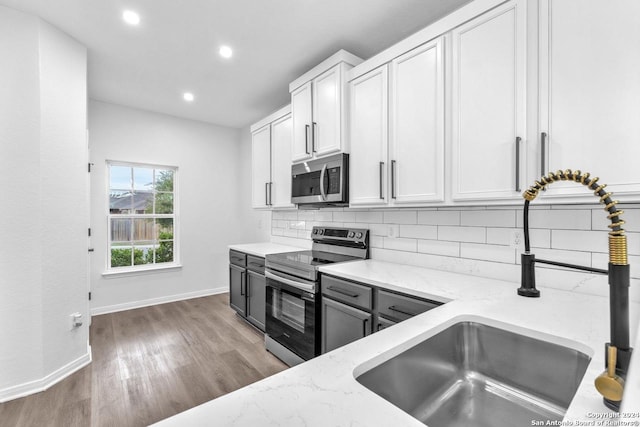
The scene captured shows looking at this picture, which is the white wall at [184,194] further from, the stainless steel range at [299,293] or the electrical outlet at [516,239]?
the electrical outlet at [516,239]

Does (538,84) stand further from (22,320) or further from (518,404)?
(22,320)

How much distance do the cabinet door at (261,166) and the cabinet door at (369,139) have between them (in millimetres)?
1467

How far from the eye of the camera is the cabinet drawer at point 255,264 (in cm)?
304

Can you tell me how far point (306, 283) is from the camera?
2238mm

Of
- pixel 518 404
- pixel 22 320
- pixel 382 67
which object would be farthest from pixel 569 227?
pixel 22 320

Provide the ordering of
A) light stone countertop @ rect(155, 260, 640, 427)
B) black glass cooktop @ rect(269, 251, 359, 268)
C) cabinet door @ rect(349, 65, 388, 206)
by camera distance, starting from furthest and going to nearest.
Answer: black glass cooktop @ rect(269, 251, 359, 268) → cabinet door @ rect(349, 65, 388, 206) → light stone countertop @ rect(155, 260, 640, 427)

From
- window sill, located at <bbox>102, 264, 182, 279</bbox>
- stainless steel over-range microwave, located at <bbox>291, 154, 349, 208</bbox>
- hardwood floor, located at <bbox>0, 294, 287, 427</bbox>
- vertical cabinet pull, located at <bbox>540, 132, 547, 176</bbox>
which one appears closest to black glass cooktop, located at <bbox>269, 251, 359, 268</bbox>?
stainless steel over-range microwave, located at <bbox>291, 154, 349, 208</bbox>

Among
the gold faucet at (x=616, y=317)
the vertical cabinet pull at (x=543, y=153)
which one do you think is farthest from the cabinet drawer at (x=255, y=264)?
the gold faucet at (x=616, y=317)

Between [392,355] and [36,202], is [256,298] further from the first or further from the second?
[392,355]

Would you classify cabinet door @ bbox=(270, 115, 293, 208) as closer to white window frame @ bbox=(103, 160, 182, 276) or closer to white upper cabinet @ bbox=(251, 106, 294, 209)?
white upper cabinet @ bbox=(251, 106, 294, 209)

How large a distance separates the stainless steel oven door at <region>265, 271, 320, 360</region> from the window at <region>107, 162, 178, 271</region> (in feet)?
7.92

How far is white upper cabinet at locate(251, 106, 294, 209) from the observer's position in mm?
3205

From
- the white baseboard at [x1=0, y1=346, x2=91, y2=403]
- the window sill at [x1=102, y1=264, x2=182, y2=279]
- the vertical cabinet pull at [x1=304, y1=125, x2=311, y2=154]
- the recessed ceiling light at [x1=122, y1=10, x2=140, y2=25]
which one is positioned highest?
the recessed ceiling light at [x1=122, y1=10, x2=140, y2=25]

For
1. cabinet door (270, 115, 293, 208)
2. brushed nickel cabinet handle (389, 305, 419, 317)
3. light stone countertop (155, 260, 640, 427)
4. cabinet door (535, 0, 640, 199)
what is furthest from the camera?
cabinet door (270, 115, 293, 208)
